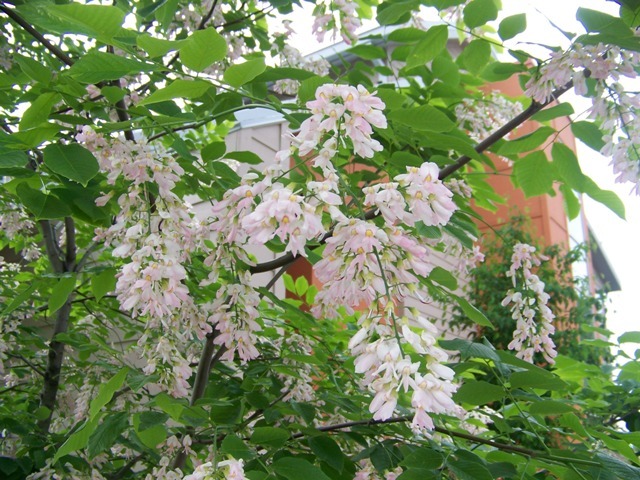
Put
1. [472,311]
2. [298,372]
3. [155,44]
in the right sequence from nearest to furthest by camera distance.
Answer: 1. [155,44]
2. [472,311]
3. [298,372]

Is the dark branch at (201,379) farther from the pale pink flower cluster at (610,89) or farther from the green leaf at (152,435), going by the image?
the pale pink flower cluster at (610,89)

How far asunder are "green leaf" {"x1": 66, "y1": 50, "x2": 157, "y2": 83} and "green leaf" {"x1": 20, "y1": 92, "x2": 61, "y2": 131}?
21 cm

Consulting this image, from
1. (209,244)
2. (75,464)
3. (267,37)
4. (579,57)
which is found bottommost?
(75,464)

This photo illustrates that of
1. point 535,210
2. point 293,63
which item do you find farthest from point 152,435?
point 535,210

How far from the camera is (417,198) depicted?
1019mm

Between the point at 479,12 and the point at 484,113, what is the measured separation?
98cm

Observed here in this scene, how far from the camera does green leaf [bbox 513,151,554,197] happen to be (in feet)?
5.56


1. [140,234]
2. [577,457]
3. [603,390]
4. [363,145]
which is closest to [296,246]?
[363,145]

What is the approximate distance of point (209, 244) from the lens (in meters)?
2.26

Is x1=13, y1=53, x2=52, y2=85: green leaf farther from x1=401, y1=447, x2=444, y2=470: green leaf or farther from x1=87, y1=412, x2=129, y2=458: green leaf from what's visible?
x1=401, y1=447, x2=444, y2=470: green leaf

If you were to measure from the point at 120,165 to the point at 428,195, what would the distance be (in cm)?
77

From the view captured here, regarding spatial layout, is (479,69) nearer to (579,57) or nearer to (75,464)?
(579,57)

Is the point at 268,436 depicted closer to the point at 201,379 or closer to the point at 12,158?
the point at 201,379

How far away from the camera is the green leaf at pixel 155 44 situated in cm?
111
